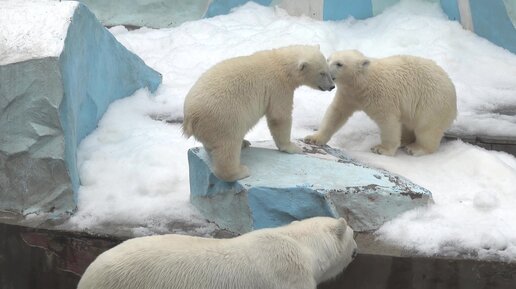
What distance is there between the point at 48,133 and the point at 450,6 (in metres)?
4.86

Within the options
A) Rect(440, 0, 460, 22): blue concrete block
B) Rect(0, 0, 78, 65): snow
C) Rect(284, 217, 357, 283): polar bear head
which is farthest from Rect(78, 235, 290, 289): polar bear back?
Rect(440, 0, 460, 22): blue concrete block

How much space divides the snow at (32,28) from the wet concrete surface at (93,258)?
1045mm

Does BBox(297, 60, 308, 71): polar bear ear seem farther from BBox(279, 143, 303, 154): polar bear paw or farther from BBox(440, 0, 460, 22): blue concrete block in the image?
BBox(440, 0, 460, 22): blue concrete block

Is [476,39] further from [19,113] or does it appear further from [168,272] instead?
[168,272]

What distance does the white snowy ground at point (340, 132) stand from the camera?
3.71m

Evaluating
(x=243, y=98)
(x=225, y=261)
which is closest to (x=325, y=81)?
(x=243, y=98)

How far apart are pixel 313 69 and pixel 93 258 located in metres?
1.62

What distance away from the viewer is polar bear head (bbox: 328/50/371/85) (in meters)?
4.59

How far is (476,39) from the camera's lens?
703 cm

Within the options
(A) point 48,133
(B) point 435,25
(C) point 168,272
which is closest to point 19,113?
(A) point 48,133

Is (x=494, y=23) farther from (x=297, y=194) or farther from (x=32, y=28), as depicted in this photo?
(x=32, y=28)

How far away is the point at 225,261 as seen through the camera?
9.20 feet

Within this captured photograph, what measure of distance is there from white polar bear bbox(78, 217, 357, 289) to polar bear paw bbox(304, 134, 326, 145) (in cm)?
168

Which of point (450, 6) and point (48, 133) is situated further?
point (450, 6)
